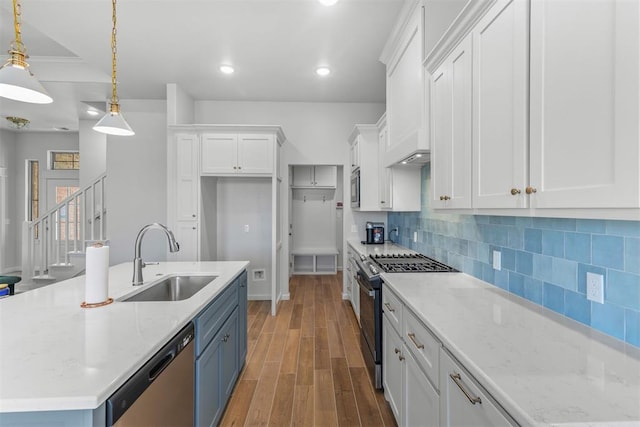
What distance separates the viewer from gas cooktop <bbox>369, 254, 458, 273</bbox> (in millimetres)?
2230

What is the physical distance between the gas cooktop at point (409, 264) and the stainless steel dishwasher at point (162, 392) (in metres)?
1.46

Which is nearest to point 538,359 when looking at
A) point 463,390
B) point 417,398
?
point 463,390

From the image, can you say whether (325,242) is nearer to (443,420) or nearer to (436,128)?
(436,128)

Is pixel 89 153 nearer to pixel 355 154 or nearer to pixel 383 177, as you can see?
pixel 355 154

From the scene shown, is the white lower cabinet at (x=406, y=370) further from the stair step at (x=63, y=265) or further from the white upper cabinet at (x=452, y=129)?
the stair step at (x=63, y=265)

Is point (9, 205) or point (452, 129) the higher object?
point (452, 129)

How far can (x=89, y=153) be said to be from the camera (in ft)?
18.9

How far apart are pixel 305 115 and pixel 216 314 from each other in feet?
11.6

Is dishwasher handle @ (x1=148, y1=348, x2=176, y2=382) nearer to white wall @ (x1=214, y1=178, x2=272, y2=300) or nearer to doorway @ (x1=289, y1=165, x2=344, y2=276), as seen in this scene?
white wall @ (x1=214, y1=178, x2=272, y2=300)

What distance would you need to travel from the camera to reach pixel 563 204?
0.94 metres

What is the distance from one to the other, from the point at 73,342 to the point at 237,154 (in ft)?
10.4

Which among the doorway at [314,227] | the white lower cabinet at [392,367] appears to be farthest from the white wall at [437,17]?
the doorway at [314,227]

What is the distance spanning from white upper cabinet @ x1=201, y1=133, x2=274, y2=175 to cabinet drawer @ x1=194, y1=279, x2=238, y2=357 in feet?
6.96

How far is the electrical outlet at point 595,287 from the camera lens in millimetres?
1130
